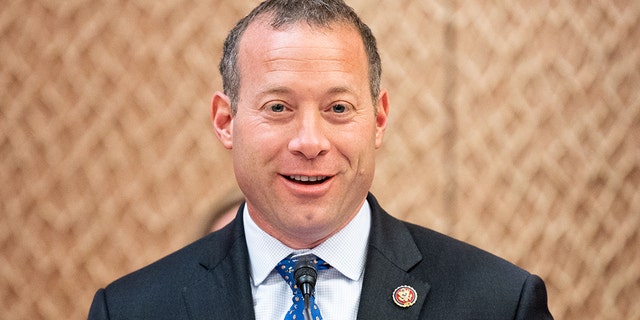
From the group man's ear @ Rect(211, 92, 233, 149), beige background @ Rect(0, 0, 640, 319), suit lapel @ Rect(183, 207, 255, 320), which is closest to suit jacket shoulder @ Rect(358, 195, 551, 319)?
suit lapel @ Rect(183, 207, 255, 320)

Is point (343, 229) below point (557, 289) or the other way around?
the other way around

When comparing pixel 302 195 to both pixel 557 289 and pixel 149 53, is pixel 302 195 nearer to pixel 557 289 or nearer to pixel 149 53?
pixel 149 53

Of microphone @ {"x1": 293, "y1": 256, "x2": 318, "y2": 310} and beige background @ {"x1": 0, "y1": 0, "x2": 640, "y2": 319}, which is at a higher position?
beige background @ {"x1": 0, "y1": 0, "x2": 640, "y2": 319}

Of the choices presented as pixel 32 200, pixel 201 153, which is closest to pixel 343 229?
pixel 201 153

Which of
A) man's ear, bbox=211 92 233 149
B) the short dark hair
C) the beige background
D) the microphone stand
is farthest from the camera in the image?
the beige background

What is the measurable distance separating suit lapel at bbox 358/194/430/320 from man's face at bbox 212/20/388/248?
134 millimetres

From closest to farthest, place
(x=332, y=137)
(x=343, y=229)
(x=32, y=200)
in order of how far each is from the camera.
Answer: (x=332, y=137)
(x=343, y=229)
(x=32, y=200)

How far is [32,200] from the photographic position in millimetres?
3049

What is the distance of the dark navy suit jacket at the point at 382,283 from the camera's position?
6.57ft

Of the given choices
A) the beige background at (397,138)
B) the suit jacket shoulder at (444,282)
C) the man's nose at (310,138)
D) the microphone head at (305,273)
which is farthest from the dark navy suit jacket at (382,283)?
the beige background at (397,138)

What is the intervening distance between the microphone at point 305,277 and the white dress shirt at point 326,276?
0.40 feet

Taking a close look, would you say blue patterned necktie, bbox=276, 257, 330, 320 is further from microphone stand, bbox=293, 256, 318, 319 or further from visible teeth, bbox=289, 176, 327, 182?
visible teeth, bbox=289, 176, 327, 182

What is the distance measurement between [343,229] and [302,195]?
190 mm

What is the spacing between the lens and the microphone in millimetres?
1864
